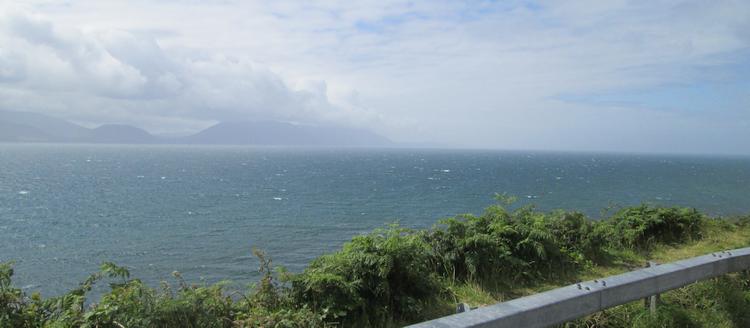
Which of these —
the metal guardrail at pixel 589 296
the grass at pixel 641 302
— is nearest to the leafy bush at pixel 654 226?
the grass at pixel 641 302

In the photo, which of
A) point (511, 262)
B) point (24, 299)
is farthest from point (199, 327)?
point (511, 262)

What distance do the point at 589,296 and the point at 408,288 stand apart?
6.80 feet

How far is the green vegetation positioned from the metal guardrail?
349 millimetres

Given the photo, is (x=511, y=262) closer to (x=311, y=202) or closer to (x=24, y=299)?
(x=24, y=299)

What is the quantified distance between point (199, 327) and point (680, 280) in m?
4.77

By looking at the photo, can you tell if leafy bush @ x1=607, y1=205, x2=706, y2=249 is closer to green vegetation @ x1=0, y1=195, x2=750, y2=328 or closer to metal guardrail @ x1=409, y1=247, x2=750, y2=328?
green vegetation @ x1=0, y1=195, x2=750, y2=328

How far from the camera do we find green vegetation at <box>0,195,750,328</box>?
4184 mm

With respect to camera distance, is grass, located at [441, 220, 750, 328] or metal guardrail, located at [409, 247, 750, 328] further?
grass, located at [441, 220, 750, 328]

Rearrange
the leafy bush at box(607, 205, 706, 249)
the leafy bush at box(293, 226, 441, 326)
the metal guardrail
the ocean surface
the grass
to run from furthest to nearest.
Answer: the ocean surface → the leafy bush at box(607, 205, 706, 249) → the leafy bush at box(293, 226, 441, 326) → the grass → the metal guardrail

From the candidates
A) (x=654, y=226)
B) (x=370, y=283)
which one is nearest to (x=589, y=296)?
(x=370, y=283)

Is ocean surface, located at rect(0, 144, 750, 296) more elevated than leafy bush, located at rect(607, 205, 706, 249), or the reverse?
leafy bush, located at rect(607, 205, 706, 249)

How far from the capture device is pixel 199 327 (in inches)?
163

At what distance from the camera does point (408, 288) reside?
5234mm

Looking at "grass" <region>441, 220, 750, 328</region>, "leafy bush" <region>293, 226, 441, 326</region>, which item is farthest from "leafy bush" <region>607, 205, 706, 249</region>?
"leafy bush" <region>293, 226, 441, 326</region>
